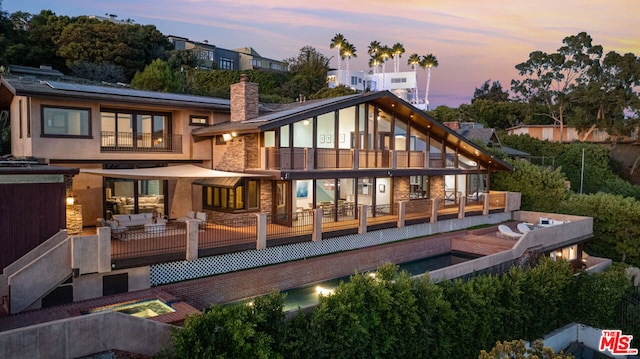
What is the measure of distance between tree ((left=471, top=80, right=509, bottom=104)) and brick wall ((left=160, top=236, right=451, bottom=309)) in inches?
3096

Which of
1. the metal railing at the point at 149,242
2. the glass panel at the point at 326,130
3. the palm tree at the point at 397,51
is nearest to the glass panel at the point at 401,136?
the glass panel at the point at 326,130

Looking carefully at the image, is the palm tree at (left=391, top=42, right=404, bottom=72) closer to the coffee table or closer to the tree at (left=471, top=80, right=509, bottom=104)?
the tree at (left=471, top=80, right=509, bottom=104)

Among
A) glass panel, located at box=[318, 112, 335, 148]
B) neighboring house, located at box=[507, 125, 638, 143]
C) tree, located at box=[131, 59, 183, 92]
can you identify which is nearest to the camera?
glass panel, located at box=[318, 112, 335, 148]

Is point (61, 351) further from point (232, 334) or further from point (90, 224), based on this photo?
point (90, 224)

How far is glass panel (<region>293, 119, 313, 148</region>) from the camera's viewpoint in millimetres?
19578

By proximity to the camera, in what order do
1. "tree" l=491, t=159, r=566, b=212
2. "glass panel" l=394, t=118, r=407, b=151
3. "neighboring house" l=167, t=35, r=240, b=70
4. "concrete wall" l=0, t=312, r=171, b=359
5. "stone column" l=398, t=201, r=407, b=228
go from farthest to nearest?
"neighboring house" l=167, t=35, r=240, b=70 → "tree" l=491, t=159, r=566, b=212 → "glass panel" l=394, t=118, r=407, b=151 → "stone column" l=398, t=201, r=407, b=228 → "concrete wall" l=0, t=312, r=171, b=359

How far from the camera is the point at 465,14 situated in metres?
32.6

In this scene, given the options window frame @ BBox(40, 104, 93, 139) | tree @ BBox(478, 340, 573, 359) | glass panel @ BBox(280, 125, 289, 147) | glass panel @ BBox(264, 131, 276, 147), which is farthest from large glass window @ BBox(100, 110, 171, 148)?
tree @ BBox(478, 340, 573, 359)

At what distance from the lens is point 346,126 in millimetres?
21500

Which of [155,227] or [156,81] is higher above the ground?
[156,81]

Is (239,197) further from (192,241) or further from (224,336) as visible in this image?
(224,336)

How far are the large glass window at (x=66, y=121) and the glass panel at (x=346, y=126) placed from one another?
10.5m

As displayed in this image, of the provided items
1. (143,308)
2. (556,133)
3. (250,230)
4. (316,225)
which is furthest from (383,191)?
(556,133)

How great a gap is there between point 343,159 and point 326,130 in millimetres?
1611
